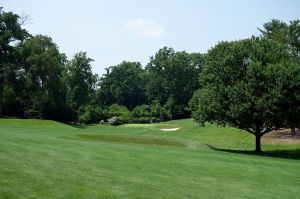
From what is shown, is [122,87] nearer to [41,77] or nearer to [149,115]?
[149,115]

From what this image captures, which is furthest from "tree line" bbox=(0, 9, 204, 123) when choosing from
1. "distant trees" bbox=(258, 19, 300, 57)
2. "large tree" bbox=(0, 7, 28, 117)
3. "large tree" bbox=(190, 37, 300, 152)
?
"large tree" bbox=(190, 37, 300, 152)

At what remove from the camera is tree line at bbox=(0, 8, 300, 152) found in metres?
34.9

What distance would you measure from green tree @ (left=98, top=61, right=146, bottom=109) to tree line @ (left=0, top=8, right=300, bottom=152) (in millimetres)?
296

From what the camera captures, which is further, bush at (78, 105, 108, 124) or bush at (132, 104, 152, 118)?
bush at (132, 104, 152, 118)

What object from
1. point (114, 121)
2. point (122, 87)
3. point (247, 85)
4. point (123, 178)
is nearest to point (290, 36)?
point (247, 85)

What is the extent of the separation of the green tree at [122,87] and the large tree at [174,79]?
6.22m

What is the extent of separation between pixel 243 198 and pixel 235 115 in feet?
72.2

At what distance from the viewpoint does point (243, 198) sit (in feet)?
44.0

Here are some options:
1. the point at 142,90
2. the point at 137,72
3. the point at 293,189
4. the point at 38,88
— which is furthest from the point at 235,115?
the point at 137,72

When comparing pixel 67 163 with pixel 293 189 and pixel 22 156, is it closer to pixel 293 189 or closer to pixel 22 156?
pixel 22 156

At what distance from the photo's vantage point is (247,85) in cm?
3541

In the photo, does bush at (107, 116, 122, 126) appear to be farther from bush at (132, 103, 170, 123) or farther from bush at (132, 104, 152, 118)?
bush at (132, 104, 152, 118)

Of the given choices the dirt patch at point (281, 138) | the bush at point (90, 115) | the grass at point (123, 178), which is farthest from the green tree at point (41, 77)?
the grass at point (123, 178)

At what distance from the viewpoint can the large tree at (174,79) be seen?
108m
